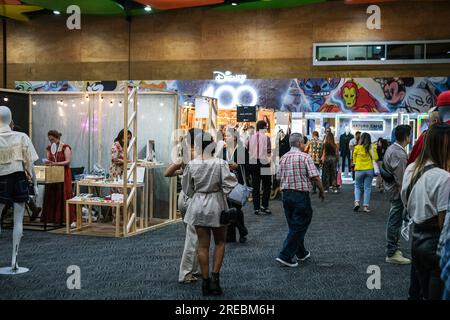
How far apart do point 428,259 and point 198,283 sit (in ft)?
8.32

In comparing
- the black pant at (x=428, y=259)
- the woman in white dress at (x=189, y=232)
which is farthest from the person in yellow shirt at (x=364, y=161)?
the black pant at (x=428, y=259)

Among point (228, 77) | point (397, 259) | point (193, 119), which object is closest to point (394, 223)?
point (397, 259)

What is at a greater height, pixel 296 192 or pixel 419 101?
pixel 419 101

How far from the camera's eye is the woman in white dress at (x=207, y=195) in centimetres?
432

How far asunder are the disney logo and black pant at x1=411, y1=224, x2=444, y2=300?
12.8 m

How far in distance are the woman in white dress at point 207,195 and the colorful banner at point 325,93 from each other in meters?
10.8

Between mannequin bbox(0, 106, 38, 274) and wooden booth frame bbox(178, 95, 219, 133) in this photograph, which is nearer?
mannequin bbox(0, 106, 38, 274)

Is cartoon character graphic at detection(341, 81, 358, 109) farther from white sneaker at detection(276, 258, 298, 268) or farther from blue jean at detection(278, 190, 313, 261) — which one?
white sneaker at detection(276, 258, 298, 268)

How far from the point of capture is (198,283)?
4891mm

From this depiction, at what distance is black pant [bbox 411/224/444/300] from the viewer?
112 inches

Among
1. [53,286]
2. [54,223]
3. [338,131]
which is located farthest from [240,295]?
[338,131]
